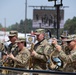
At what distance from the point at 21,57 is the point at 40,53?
15.9 inches

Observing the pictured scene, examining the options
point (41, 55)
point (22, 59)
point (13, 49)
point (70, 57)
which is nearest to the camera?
point (70, 57)

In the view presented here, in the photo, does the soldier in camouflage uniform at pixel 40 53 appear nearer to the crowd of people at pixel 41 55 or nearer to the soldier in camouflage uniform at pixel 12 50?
the crowd of people at pixel 41 55

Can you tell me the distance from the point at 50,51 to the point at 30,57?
1.30 feet

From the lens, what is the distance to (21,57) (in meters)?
6.86

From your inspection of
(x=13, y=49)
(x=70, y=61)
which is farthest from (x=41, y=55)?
(x=13, y=49)

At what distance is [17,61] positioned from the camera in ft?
22.4

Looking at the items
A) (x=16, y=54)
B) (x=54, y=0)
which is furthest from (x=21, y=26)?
(x=16, y=54)

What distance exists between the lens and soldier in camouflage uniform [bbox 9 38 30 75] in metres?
6.80

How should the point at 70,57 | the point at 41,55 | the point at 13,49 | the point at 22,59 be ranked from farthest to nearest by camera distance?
the point at 13,49 → the point at 22,59 → the point at 41,55 → the point at 70,57

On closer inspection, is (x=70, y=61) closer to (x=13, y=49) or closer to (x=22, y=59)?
(x=22, y=59)

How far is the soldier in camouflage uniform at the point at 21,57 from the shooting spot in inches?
268

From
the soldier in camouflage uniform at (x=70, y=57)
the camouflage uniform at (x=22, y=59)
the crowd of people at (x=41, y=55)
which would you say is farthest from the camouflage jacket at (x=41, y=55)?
the soldier in camouflage uniform at (x=70, y=57)

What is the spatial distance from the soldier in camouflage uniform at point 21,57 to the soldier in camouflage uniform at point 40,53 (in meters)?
0.16

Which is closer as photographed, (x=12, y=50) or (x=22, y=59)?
(x=22, y=59)
